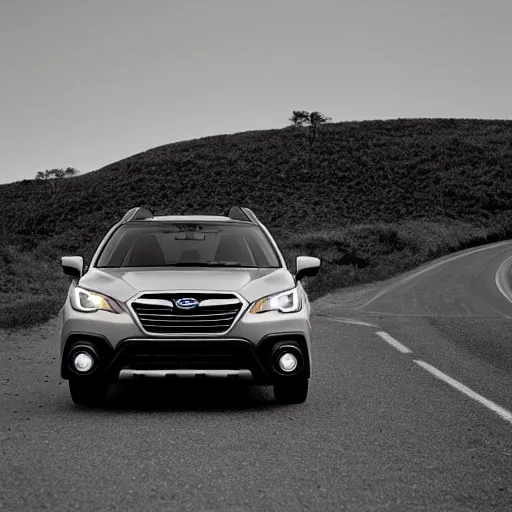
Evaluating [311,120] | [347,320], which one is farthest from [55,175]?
[347,320]

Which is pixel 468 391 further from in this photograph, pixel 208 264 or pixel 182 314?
pixel 182 314

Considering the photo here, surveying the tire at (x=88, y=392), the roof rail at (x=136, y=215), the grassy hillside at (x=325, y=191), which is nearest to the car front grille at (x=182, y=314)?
the tire at (x=88, y=392)

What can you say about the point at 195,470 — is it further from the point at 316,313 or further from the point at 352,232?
the point at 352,232

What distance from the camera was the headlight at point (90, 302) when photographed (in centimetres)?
660

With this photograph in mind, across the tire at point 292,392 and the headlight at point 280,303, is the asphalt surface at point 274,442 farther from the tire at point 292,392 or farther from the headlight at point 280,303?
the headlight at point 280,303

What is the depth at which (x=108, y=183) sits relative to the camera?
8431 cm

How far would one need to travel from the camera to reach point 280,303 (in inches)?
267

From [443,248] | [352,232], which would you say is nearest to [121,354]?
[443,248]

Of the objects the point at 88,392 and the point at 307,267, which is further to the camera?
the point at 307,267

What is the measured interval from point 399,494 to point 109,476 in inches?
64.3

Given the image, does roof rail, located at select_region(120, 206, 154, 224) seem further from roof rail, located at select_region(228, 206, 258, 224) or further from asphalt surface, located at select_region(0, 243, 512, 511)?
asphalt surface, located at select_region(0, 243, 512, 511)

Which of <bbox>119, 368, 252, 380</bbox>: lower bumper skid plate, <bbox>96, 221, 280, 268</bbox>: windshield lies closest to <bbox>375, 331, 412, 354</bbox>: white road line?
<bbox>96, 221, 280, 268</bbox>: windshield

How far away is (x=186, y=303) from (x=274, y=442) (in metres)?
1.42

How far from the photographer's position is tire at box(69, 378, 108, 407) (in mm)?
6598
